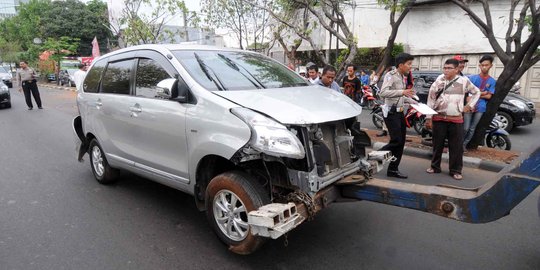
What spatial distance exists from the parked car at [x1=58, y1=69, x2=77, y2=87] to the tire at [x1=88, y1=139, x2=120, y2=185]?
24725mm

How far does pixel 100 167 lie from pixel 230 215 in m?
2.93

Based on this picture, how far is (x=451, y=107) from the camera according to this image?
5078 millimetres

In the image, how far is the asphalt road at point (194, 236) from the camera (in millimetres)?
3152

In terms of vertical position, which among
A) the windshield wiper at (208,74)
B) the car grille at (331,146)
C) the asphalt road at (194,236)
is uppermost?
the windshield wiper at (208,74)

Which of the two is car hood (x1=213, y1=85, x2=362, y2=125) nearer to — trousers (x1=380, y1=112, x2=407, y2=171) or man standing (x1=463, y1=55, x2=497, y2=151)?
trousers (x1=380, y1=112, x2=407, y2=171)

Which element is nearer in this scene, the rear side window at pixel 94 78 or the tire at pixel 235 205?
the tire at pixel 235 205

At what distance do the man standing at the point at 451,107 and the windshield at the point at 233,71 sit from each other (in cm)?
223

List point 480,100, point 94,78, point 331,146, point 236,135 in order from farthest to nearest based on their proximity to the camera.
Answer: point 480,100 < point 94,78 < point 331,146 < point 236,135

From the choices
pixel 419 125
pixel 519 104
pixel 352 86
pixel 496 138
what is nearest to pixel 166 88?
pixel 352 86

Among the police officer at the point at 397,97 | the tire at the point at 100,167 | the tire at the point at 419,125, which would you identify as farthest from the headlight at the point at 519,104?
the tire at the point at 100,167

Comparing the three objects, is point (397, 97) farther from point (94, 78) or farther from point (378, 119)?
point (378, 119)

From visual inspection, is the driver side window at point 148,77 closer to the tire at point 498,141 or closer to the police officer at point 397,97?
the police officer at point 397,97

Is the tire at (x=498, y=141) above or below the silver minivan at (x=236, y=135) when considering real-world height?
below

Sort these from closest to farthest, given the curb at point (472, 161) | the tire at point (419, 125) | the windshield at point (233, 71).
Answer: the windshield at point (233, 71)
the curb at point (472, 161)
the tire at point (419, 125)
